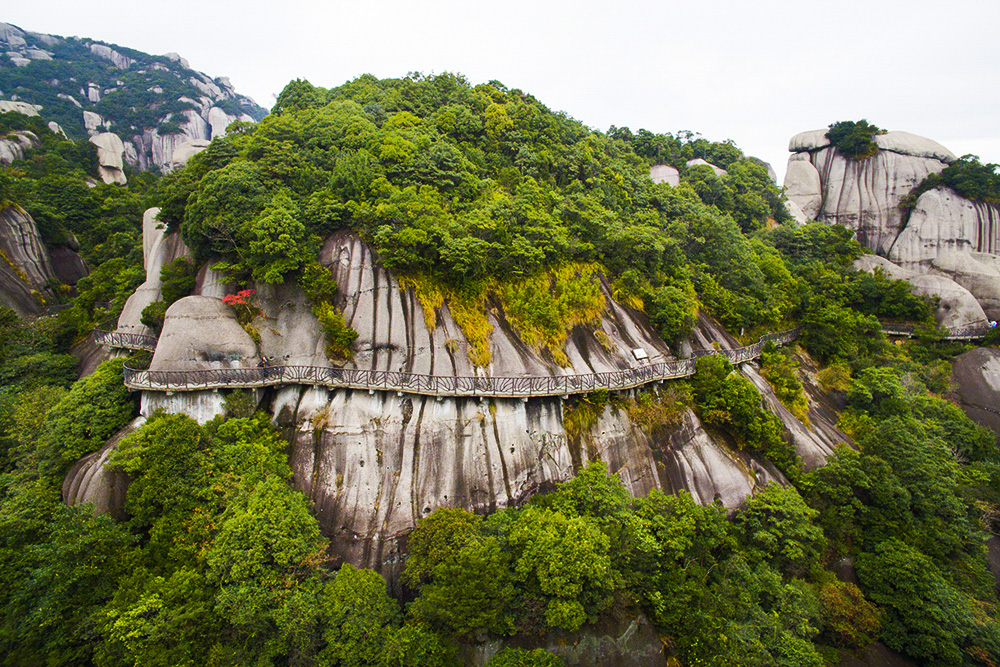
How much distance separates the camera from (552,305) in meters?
21.4

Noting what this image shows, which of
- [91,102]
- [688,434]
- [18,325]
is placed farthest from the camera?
[91,102]

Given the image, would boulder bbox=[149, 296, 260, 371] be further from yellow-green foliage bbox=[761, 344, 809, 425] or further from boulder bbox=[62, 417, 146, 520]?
yellow-green foliage bbox=[761, 344, 809, 425]

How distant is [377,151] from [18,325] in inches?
1058

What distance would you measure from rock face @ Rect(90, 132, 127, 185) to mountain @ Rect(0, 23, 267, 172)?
750cm

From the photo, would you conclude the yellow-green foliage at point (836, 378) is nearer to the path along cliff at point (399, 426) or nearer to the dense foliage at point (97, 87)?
the path along cliff at point (399, 426)

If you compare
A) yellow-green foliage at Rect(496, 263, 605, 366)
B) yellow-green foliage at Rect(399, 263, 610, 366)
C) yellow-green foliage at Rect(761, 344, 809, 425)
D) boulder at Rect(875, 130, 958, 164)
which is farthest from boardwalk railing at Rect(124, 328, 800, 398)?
boulder at Rect(875, 130, 958, 164)

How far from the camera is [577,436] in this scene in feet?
63.7

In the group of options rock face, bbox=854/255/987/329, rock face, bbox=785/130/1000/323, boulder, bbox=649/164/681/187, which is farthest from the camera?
boulder, bbox=649/164/681/187

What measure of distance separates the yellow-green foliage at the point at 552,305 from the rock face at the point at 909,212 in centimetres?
3736

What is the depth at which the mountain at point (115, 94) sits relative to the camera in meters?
75.2

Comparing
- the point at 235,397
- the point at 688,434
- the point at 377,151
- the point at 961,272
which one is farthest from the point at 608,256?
the point at 961,272

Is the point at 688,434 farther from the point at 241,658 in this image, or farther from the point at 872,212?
the point at 872,212

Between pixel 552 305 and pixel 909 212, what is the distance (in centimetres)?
5236

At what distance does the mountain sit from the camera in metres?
75.2
